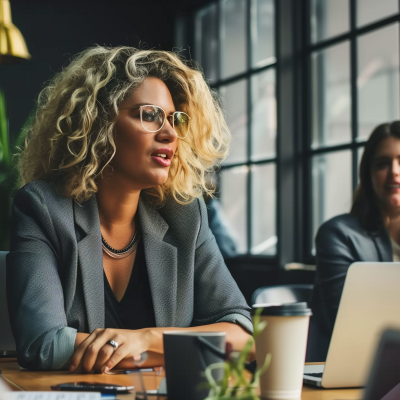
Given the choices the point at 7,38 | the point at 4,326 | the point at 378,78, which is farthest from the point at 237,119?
the point at 4,326

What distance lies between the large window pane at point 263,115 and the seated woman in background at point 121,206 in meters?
2.77

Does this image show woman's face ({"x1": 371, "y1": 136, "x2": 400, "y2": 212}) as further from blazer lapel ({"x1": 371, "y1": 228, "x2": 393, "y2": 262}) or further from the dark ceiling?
the dark ceiling

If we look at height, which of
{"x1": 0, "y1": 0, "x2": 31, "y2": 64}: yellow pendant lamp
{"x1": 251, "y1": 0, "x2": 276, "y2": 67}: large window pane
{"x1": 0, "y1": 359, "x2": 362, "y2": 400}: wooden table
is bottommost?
{"x1": 0, "y1": 359, "x2": 362, "y2": 400}: wooden table

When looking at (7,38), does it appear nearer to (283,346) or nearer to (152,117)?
(152,117)

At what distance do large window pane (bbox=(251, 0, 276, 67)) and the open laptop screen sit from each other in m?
4.11

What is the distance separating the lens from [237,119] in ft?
17.1

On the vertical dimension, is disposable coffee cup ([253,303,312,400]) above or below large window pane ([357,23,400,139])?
below

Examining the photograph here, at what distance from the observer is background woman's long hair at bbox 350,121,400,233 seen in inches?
95.2

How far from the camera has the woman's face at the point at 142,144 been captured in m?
1.78

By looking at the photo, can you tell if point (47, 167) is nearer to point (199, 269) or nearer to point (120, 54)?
point (120, 54)

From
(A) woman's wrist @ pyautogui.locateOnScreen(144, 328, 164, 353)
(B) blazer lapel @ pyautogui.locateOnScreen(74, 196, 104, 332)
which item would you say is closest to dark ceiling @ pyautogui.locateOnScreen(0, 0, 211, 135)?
(B) blazer lapel @ pyautogui.locateOnScreen(74, 196, 104, 332)

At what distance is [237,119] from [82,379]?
4190 mm

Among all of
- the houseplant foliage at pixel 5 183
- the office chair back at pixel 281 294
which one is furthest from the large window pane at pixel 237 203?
the office chair back at pixel 281 294

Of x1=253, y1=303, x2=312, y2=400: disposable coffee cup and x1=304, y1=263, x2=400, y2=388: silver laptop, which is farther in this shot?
x1=304, y1=263, x2=400, y2=388: silver laptop
